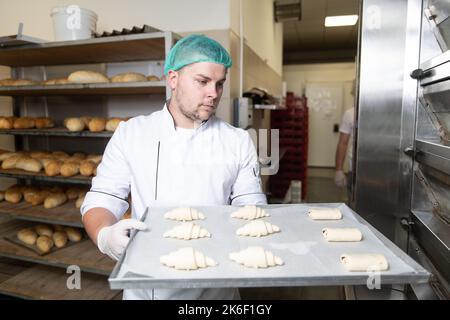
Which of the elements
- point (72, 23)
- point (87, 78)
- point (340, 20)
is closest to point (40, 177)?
point (87, 78)

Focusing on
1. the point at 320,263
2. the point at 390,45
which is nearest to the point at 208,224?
the point at 320,263

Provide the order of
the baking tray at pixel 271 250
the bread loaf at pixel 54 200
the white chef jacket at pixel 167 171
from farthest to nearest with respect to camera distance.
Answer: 1. the bread loaf at pixel 54 200
2. the white chef jacket at pixel 167 171
3. the baking tray at pixel 271 250

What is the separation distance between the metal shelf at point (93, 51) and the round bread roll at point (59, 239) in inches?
53.4

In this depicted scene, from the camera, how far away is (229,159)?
138cm

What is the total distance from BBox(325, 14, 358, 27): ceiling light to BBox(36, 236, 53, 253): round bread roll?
526 cm

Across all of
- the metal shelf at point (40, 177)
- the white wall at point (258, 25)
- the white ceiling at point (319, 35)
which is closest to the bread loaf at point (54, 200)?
the metal shelf at point (40, 177)

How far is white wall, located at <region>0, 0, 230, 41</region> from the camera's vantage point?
2256mm

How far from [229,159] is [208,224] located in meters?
0.38

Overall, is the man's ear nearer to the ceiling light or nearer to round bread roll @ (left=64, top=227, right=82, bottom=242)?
round bread roll @ (left=64, top=227, right=82, bottom=242)

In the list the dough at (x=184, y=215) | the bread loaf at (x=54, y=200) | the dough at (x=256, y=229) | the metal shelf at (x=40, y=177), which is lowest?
the bread loaf at (x=54, y=200)

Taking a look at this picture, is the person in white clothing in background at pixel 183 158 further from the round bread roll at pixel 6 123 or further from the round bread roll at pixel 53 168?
the round bread roll at pixel 6 123

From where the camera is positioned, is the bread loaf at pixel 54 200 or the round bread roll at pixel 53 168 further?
the bread loaf at pixel 54 200

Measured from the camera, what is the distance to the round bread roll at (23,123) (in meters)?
2.49
